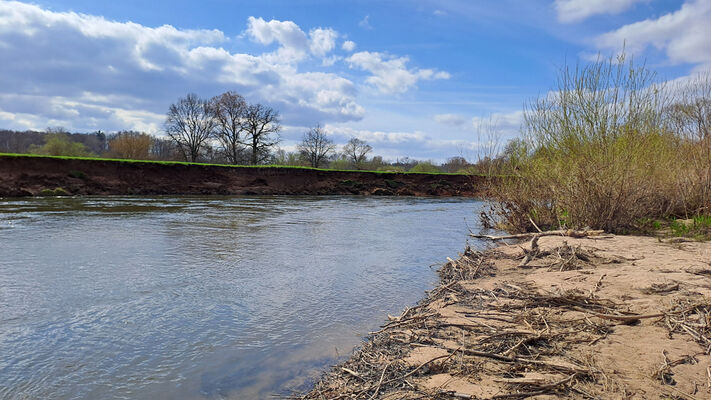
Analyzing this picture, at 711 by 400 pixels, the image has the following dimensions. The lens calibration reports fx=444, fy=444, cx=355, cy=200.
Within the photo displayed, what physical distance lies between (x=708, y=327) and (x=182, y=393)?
3.82 meters

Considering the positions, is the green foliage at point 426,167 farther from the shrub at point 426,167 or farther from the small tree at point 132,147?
the small tree at point 132,147

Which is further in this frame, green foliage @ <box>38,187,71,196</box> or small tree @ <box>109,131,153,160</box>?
small tree @ <box>109,131,153,160</box>

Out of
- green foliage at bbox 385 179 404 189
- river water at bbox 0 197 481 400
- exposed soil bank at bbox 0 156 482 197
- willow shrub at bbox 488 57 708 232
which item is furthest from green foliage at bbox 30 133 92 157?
willow shrub at bbox 488 57 708 232

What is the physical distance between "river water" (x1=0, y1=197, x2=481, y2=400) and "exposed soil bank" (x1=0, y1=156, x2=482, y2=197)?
9164 mm

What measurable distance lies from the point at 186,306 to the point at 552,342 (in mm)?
3812

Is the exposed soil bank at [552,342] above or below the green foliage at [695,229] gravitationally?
below

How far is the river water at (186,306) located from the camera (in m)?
3.37

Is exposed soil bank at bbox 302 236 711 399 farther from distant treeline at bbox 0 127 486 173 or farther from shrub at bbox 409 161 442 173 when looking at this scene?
shrub at bbox 409 161 442 173

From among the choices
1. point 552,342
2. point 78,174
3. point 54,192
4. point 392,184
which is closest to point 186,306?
point 552,342

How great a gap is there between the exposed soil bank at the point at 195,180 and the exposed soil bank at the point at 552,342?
10.8 metres

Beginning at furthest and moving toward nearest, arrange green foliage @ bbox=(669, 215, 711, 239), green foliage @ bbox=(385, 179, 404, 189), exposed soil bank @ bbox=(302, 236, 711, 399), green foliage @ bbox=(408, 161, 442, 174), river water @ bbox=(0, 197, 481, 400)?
green foliage @ bbox=(408, 161, 442, 174)
green foliage @ bbox=(385, 179, 404, 189)
green foliage @ bbox=(669, 215, 711, 239)
river water @ bbox=(0, 197, 481, 400)
exposed soil bank @ bbox=(302, 236, 711, 399)

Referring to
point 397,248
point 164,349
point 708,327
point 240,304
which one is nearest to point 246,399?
point 164,349

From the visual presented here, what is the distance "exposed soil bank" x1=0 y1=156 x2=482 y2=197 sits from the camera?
2241cm

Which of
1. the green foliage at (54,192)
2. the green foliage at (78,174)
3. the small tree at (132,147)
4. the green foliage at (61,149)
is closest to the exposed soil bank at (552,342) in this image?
the green foliage at (54,192)
